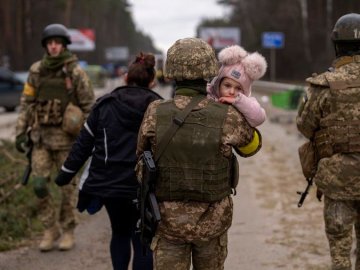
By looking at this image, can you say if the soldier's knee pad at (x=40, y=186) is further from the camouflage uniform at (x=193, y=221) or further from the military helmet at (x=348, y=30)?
the military helmet at (x=348, y=30)

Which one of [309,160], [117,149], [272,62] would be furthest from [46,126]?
[272,62]

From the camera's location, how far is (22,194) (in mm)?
7906

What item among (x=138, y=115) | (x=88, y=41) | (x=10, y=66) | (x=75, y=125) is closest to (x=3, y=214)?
(x=75, y=125)

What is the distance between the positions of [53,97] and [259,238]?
240cm

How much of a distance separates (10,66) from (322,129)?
1751 inches

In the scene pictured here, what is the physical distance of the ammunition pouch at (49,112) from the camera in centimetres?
573

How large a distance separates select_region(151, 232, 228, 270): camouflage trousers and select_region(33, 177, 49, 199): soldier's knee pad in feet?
7.93

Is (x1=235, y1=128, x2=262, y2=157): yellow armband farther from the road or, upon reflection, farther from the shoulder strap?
the road

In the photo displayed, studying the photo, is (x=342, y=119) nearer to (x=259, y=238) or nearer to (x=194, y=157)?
(x=194, y=157)

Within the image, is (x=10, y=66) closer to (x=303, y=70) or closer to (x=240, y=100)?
(x=303, y=70)

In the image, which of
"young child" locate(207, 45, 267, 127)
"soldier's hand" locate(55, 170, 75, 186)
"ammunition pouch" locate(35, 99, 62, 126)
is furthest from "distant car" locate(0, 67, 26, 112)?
"young child" locate(207, 45, 267, 127)

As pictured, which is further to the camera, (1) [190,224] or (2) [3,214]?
(2) [3,214]

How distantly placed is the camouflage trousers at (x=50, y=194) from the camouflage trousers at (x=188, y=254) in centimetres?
243

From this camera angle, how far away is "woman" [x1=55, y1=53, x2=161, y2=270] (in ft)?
13.7
